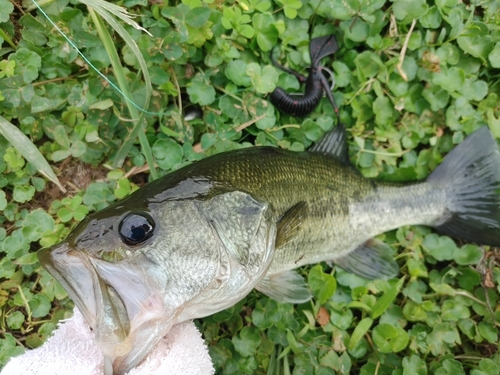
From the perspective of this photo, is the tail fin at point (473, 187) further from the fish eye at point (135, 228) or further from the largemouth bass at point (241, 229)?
the fish eye at point (135, 228)

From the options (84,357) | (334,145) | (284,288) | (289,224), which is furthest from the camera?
(334,145)

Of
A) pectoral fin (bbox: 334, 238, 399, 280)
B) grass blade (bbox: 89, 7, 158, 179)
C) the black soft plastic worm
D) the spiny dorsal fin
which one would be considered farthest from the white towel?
the black soft plastic worm

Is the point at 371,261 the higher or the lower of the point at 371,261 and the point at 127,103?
the lower

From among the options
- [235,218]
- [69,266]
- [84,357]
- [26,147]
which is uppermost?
[235,218]

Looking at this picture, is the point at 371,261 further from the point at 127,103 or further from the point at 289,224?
the point at 127,103

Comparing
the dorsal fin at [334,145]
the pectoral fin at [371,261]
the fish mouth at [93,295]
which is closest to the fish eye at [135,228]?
the fish mouth at [93,295]

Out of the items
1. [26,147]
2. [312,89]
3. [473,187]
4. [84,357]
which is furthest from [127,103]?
[473,187]
